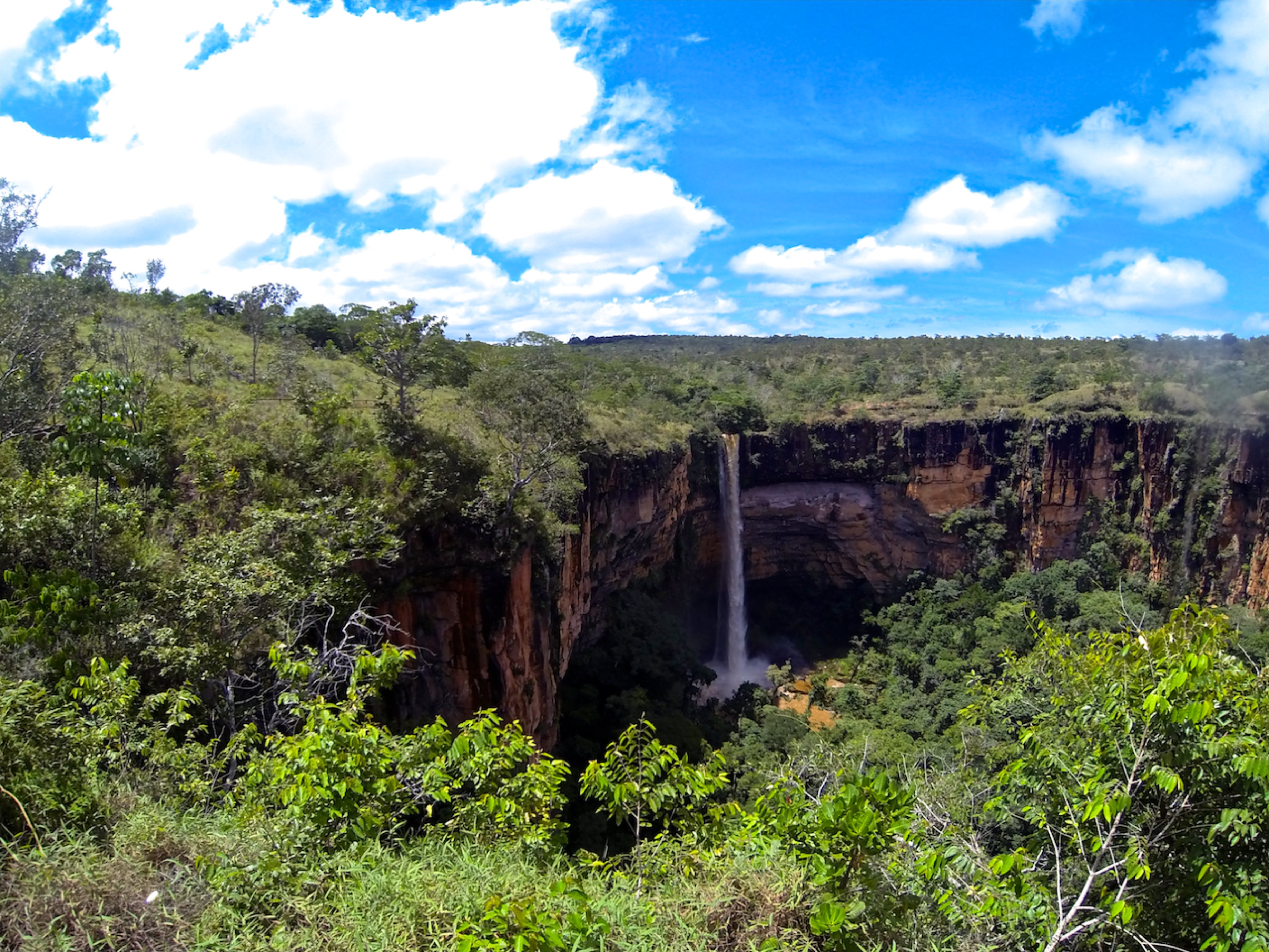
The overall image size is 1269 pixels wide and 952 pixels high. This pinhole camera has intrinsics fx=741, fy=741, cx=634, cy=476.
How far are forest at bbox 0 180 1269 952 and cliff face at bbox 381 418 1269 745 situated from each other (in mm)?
3186

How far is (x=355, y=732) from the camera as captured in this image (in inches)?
190

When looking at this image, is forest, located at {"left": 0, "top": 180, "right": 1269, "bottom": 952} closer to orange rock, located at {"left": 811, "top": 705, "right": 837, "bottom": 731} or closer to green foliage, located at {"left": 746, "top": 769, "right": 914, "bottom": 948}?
green foliage, located at {"left": 746, "top": 769, "right": 914, "bottom": 948}

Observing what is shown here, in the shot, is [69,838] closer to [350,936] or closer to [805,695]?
[350,936]

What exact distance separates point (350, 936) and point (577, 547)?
16249 mm

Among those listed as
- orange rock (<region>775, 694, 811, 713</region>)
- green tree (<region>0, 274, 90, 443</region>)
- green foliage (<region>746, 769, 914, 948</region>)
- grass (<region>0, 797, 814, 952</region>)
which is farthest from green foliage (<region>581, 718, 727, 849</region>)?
orange rock (<region>775, 694, 811, 713</region>)

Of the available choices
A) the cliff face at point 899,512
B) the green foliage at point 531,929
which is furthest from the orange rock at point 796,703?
the green foliage at point 531,929

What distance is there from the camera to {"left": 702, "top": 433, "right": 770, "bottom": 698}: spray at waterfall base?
32625mm

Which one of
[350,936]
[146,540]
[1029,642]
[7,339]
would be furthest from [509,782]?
[1029,642]

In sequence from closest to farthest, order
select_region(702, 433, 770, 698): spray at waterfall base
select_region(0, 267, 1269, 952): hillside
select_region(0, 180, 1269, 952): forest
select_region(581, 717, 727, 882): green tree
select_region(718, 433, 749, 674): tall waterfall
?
select_region(0, 180, 1269, 952): forest → select_region(0, 267, 1269, 952): hillside → select_region(581, 717, 727, 882): green tree → select_region(702, 433, 770, 698): spray at waterfall base → select_region(718, 433, 749, 674): tall waterfall

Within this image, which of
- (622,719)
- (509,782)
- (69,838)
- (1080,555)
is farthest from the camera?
(1080,555)

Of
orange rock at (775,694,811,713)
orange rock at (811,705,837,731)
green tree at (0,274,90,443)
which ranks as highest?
green tree at (0,274,90,443)

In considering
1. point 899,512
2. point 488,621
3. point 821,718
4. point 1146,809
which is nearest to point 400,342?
point 488,621

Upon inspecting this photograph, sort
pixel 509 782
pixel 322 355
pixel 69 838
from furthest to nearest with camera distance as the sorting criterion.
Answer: pixel 322 355 < pixel 509 782 < pixel 69 838

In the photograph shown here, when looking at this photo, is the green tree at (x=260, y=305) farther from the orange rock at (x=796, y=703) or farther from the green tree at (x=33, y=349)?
the orange rock at (x=796, y=703)
